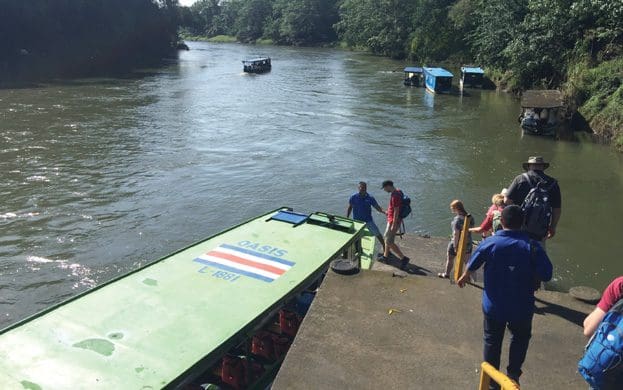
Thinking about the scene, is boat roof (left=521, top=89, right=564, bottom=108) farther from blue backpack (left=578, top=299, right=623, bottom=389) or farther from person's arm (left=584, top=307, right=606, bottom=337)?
blue backpack (left=578, top=299, right=623, bottom=389)

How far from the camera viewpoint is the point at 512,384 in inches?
149

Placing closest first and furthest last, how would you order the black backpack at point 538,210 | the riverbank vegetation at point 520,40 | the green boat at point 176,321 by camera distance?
the green boat at point 176,321
the black backpack at point 538,210
the riverbank vegetation at point 520,40

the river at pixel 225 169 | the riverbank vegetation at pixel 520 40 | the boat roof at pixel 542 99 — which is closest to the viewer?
the river at pixel 225 169

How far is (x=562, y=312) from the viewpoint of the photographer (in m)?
6.85

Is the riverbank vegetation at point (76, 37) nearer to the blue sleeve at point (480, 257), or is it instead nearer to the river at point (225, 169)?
the river at point (225, 169)

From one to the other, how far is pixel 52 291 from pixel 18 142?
1620 centimetres

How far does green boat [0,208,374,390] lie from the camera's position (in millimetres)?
5438

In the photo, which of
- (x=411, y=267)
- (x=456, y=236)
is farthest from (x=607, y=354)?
(x=411, y=267)

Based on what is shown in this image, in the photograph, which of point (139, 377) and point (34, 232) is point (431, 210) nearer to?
point (34, 232)

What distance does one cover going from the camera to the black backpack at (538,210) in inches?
292

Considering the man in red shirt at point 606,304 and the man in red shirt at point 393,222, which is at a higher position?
the man in red shirt at point 606,304

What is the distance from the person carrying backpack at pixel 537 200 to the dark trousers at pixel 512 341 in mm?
2611

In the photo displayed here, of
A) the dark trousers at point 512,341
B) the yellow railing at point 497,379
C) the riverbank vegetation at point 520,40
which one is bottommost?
the dark trousers at point 512,341

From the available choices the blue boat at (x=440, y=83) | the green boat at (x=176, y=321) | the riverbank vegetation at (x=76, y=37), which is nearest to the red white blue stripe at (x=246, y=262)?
the green boat at (x=176, y=321)
